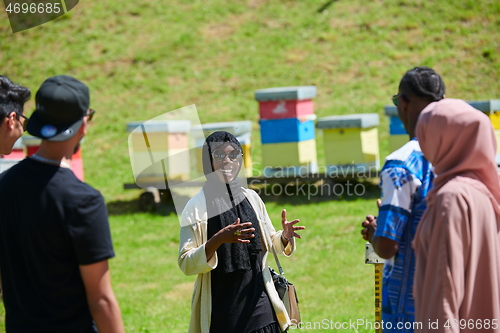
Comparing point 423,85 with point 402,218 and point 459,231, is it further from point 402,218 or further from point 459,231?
point 459,231

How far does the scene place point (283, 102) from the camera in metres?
8.22

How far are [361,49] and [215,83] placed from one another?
11.5 ft

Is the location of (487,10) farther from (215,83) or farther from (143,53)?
(143,53)

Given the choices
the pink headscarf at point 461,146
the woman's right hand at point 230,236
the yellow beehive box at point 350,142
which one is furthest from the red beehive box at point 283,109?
the pink headscarf at point 461,146

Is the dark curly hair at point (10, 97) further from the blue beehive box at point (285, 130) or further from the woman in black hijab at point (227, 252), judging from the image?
the blue beehive box at point (285, 130)

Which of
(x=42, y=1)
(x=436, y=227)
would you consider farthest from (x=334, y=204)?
(x=42, y=1)

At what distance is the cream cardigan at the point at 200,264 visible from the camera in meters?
2.87

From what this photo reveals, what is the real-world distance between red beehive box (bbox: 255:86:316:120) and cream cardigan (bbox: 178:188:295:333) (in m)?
5.15

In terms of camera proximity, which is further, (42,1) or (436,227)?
(42,1)

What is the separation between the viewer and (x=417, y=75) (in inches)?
97.5

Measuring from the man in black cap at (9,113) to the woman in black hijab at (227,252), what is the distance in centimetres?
97

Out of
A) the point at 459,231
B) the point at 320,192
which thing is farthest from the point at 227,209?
the point at 320,192

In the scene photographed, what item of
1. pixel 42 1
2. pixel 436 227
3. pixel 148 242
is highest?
pixel 42 1

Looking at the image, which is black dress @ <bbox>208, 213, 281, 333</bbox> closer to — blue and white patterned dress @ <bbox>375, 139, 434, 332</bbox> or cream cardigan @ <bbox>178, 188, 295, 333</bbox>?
cream cardigan @ <bbox>178, 188, 295, 333</bbox>
